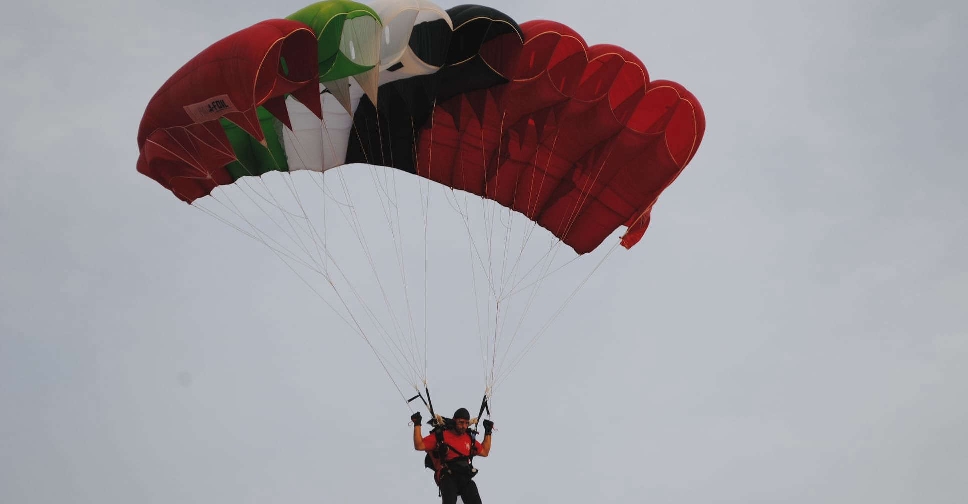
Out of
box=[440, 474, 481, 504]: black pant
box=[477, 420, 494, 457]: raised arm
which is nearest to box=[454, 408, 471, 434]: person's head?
box=[477, 420, 494, 457]: raised arm

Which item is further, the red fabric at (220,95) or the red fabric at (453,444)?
the red fabric at (453,444)

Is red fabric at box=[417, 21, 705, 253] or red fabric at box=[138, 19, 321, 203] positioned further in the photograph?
red fabric at box=[417, 21, 705, 253]

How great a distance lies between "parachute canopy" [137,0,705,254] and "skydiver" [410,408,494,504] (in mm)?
3614

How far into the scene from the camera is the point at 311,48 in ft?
44.6

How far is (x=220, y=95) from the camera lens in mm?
13273

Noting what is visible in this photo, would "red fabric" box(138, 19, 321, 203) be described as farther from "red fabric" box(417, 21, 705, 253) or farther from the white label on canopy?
"red fabric" box(417, 21, 705, 253)

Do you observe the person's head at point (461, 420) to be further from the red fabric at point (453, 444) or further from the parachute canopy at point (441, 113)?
the parachute canopy at point (441, 113)

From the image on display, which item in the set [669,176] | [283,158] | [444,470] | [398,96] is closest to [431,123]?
[398,96]

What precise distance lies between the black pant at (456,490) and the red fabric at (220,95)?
166 inches

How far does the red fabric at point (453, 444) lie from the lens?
13.7m

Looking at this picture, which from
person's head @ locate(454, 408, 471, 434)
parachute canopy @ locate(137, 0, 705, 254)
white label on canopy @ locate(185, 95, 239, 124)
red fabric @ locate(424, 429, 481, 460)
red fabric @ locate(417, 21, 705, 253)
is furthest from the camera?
red fabric @ locate(417, 21, 705, 253)

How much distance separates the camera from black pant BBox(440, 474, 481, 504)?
1353 centimetres

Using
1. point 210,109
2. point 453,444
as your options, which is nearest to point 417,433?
point 453,444

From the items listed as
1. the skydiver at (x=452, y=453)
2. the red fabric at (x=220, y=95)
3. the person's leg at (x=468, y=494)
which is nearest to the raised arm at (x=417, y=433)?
the skydiver at (x=452, y=453)
